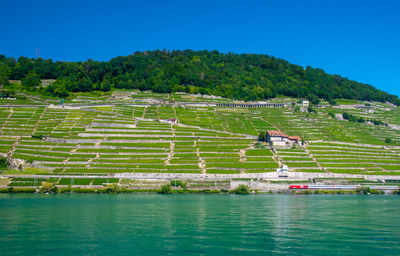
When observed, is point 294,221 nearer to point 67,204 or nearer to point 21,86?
point 67,204

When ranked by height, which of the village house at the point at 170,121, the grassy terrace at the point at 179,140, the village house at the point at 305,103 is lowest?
the grassy terrace at the point at 179,140

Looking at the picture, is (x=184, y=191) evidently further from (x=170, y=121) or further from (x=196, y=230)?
(x=196, y=230)

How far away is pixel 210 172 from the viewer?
304 ft

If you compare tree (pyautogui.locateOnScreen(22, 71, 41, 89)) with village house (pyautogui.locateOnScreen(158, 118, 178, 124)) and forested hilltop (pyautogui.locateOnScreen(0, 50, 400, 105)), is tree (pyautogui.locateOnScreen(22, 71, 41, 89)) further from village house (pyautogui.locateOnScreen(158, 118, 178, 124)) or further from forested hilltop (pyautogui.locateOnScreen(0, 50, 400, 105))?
village house (pyautogui.locateOnScreen(158, 118, 178, 124))

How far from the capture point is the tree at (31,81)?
531 feet

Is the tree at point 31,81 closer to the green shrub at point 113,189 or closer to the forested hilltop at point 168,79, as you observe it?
the forested hilltop at point 168,79

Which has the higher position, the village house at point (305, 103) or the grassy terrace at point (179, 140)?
the village house at point (305, 103)

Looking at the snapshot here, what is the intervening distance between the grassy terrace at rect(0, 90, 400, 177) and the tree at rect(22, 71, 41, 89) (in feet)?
88.7

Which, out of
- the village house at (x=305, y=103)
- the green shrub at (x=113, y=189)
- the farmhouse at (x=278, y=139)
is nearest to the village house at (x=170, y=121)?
the farmhouse at (x=278, y=139)

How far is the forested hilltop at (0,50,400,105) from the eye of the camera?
166m

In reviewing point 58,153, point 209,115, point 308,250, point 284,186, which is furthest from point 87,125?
point 308,250

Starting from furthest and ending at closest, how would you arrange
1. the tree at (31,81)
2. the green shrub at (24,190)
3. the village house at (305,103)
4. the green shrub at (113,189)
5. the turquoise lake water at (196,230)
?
the village house at (305,103) < the tree at (31,81) < the green shrub at (113,189) < the green shrub at (24,190) < the turquoise lake water at (196,230)

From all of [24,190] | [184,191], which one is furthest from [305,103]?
[24,190]

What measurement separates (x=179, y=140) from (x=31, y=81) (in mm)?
82987
